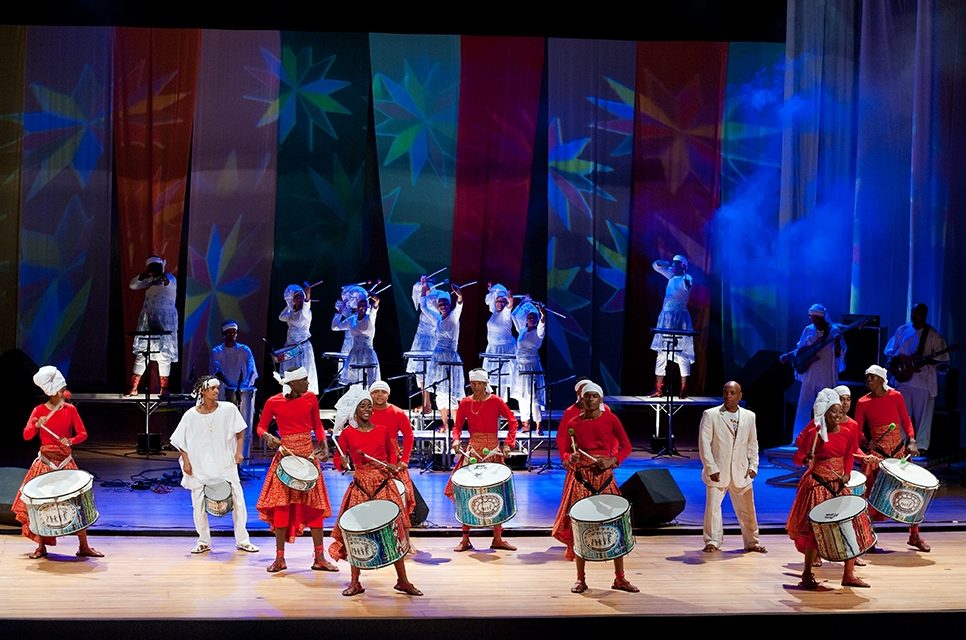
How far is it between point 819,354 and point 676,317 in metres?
2.04

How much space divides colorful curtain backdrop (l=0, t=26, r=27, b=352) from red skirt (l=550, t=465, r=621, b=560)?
8909 millimetres

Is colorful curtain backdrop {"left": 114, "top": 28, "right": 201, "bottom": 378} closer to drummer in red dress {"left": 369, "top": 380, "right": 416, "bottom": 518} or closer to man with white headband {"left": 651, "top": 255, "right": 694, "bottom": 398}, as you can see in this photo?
man with white headband {"left": 651, "top": 255, "right": 694, "bottom": 398}

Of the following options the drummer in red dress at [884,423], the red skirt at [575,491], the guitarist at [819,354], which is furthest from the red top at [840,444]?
the guitarist at [819,354]

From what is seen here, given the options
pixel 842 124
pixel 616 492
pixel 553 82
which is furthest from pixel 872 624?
pixel 553 82

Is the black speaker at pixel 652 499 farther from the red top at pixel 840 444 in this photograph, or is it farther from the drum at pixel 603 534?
the drum at pixel 603 534

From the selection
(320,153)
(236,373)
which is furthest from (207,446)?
(320,153)

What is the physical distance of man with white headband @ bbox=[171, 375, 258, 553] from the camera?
27.7 ft

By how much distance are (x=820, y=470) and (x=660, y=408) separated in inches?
217

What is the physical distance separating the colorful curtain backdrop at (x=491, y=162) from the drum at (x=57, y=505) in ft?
24.1

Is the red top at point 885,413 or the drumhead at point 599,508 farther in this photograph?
the red top at point 885,413

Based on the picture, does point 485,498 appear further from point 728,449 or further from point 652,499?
point 728,449

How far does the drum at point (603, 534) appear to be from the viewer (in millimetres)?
7406

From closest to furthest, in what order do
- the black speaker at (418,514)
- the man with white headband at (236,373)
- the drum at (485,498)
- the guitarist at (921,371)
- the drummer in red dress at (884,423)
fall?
the drum at (485,498), the drummer in red dress at (884,423), the black speaker at (418,514), the man with white headband at (236,373), the guitarist at (921,371)

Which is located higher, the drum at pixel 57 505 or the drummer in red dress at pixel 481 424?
the drummer in red dress at pixel 481 424
